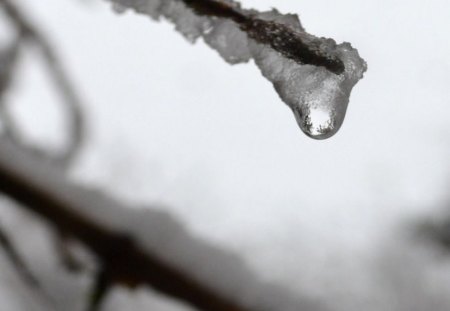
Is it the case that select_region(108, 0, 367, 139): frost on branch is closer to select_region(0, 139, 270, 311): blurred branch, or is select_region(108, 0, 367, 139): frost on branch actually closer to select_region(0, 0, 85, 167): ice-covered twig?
select_region(0, 139, 270, 311): blurred branch

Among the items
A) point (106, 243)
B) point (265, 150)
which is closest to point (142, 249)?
point (106, 243)

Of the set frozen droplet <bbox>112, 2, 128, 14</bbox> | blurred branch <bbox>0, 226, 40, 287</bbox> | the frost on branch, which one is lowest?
blurred branch <bbox>0, 226, 40, 287</bbox>

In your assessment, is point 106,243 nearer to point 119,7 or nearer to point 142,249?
point 142,249

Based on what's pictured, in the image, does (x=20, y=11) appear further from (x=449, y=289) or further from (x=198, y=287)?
(x=449, y=289)

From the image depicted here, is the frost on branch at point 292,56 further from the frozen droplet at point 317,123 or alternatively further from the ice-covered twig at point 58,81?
the ice-covered twig at point 58,81

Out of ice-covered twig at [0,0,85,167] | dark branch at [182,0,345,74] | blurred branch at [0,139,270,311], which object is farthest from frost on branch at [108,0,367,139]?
ice-covered twig at [0,0,85,167]

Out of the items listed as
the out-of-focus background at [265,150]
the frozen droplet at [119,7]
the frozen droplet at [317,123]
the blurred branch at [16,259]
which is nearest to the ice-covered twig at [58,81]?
the out-of-focus background at [265,150]

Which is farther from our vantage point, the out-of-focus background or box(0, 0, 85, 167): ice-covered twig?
box(0, 0, 85, 167): ice-covered twig
